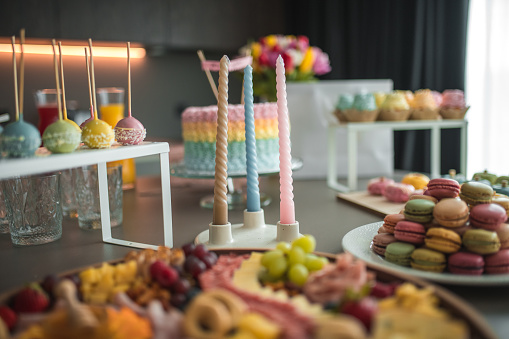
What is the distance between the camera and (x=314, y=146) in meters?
1.96

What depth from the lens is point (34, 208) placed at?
3.36 ft

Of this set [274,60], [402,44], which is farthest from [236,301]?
[402,44]

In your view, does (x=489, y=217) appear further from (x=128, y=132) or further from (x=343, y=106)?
(x=343, y=106)

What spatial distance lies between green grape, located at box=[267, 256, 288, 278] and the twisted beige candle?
283 mm

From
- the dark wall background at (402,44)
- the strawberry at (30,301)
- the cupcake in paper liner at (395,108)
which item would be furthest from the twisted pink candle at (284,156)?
the dark wall background at (402,44)

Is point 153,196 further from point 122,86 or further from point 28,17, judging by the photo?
point 122,86

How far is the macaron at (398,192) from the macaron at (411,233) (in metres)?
0.54

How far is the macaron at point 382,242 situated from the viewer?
86 cm

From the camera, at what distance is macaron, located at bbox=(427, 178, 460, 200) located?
862 mm

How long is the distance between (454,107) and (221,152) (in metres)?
1.16

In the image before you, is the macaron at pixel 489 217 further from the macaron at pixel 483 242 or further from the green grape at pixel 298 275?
the green grape at pixel 298 275

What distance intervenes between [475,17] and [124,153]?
259 cm

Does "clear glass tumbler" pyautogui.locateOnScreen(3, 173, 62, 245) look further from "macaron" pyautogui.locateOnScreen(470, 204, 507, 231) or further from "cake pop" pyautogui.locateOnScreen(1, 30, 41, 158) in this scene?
"macaron" pyautogui.locateOnScreen(470, 204, 507, 231)

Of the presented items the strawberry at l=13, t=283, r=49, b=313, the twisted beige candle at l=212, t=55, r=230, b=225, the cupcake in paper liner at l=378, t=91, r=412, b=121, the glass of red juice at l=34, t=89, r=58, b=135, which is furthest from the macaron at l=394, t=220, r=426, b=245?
the glass of red juice at l=34, t=89, r=58, b=135
